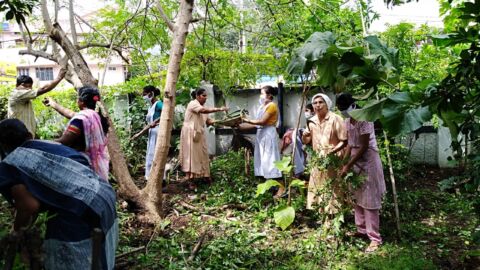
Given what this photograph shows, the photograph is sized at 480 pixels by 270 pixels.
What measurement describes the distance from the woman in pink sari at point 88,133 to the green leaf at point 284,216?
2.10m

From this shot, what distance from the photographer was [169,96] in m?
5.04

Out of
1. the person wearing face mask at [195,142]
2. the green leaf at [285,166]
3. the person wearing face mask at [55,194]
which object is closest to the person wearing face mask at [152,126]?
the person wearing face mask at [195,142]

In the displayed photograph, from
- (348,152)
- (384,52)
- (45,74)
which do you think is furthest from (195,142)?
(45,74)

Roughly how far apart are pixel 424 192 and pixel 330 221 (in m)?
2.34

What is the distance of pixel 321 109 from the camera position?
5.05 m

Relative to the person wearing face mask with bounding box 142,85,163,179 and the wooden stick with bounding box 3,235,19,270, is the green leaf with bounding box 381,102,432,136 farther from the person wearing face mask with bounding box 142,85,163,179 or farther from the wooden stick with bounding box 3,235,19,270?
the person wearing face mask with bounding box 142,85,163,179

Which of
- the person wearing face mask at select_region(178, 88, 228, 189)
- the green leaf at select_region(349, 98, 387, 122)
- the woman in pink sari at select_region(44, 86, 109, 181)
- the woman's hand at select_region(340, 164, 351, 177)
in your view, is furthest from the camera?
the person wearing face mask at select_region(178, 88, 228, 189)

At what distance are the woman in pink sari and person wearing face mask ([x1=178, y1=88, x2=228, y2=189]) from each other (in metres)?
2.89

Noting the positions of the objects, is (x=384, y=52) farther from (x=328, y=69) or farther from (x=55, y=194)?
(x=55, y=194)

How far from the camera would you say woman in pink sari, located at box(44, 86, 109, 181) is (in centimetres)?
351

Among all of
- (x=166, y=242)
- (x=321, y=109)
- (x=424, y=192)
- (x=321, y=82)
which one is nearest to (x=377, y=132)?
(x=424, y=192)

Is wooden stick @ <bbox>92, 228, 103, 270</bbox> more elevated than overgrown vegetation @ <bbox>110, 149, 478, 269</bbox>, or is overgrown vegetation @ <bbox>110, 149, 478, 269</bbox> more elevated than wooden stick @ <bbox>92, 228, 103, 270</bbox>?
wooden stick @ <bbox>92, 228, 103, 270</bbox>

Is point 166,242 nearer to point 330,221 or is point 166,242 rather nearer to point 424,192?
point 330,221

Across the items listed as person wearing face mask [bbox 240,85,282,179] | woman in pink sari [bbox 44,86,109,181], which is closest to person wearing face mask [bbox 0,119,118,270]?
woman in pink sari [bbox 44,86,109,181]
